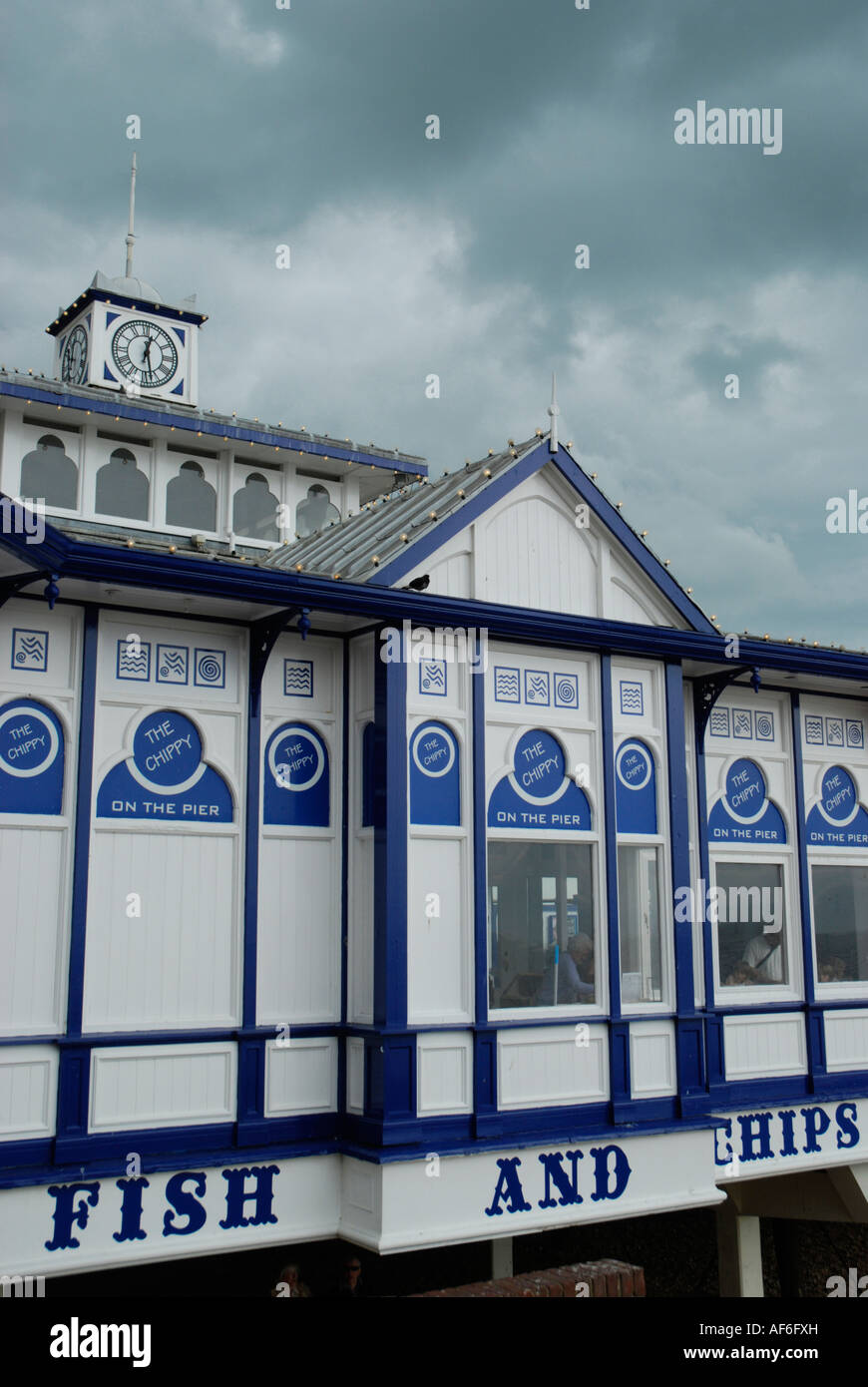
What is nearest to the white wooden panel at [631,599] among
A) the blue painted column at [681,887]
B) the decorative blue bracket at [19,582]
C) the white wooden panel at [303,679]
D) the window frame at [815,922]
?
the blue painted column at [681,887]

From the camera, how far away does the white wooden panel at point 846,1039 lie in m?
13.3

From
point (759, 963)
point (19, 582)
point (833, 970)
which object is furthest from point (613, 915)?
point (19, 582)

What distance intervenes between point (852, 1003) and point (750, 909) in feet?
A: 4.98

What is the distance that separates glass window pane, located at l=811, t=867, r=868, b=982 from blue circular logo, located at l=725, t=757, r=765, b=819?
3.33ft

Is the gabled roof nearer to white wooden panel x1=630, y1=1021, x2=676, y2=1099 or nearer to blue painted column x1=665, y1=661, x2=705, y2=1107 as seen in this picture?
blue painted column x1=665, y1=661, x2=705, y2=1107

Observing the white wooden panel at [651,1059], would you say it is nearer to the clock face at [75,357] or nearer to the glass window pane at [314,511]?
the glass window pane at [314,511]

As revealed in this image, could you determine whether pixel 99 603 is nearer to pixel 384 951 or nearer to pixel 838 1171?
pixel 384 951

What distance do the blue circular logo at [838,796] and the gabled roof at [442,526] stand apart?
277 centimetres

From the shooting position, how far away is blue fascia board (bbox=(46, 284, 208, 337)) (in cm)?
1761

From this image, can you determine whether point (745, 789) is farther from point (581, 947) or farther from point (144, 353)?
point (144, 353)

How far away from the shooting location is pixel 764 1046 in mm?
12852

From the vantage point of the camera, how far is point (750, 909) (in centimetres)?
1323

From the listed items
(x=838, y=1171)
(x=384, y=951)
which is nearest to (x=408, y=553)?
(x=384, y=951)

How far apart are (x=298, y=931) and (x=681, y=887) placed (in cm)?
358
